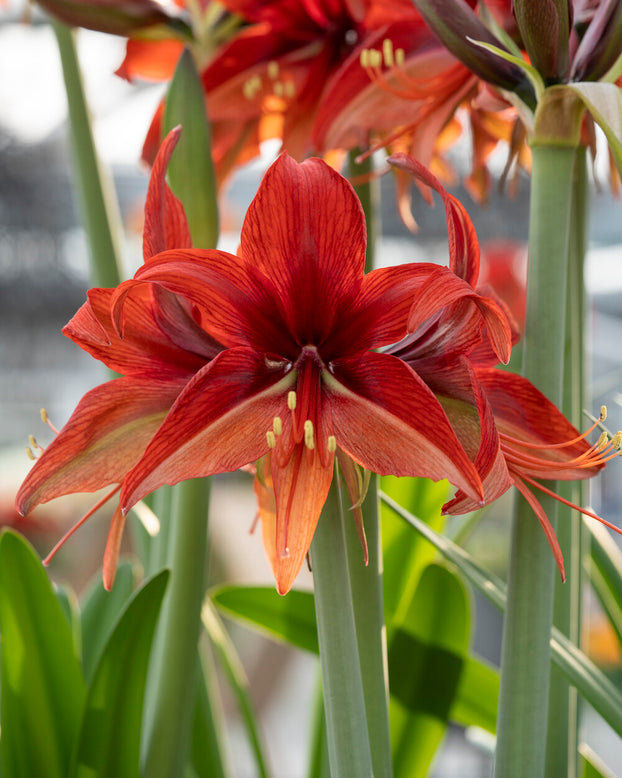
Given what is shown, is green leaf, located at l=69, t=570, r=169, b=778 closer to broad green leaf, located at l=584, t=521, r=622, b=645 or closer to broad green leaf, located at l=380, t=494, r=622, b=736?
broad green leaf, located at l=380, t=494, r=622, b=736

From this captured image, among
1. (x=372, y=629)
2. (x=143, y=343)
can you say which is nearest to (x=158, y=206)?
(x=143, y=343)

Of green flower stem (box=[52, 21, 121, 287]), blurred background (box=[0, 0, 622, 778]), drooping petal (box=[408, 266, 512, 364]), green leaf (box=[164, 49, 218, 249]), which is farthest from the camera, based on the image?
blurred background (box=[0, 0, 622, 778])

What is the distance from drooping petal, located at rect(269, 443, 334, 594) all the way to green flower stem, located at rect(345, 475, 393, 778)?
4 cm

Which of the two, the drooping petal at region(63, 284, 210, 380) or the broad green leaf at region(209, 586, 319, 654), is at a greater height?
the drooping petal at region(63, 284, 210, 380)

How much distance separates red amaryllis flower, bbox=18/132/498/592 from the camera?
0.63ft

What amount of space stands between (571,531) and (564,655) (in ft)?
0.18

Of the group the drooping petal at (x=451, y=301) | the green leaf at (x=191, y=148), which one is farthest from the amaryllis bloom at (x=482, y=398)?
the green leaf at (x=191, y=148)

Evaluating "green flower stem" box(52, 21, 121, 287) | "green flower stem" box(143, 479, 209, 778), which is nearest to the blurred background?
"green flower stem" box(52, 21, 121, 287)

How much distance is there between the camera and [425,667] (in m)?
0.37

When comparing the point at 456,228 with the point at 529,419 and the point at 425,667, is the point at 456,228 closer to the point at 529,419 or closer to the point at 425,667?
the point at 529,419

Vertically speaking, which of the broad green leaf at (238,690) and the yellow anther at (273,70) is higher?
the yellow anther at (273,70)

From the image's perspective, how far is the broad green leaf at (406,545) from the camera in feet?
1.29

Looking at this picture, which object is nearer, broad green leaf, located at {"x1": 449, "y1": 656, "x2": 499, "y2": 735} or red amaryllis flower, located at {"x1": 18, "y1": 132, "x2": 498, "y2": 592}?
red amaryllis flower, located at {"x1": 18, "y1": 132, "x2": 498, "y2": 592}

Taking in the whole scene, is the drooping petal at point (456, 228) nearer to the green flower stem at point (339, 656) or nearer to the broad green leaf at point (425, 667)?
the green flower stem at point (339, 656)
